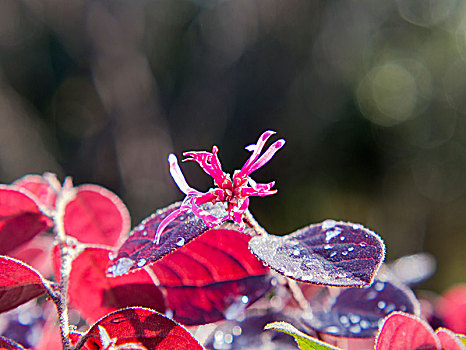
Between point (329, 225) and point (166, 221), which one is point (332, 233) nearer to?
point (329, 225)

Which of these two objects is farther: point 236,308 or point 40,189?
point 40,189

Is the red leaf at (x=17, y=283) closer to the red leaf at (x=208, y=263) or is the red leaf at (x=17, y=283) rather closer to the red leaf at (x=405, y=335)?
the red leaf at (x=208, y=263)

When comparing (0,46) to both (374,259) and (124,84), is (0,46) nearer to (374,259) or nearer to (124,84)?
(124,84)

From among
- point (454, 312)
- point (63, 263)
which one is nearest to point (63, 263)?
point (63, 263)

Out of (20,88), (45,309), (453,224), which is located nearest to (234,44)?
(20,88)

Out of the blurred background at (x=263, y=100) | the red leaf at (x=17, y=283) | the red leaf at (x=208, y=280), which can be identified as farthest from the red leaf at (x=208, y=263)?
the blurred background at (x=263, y=100)
